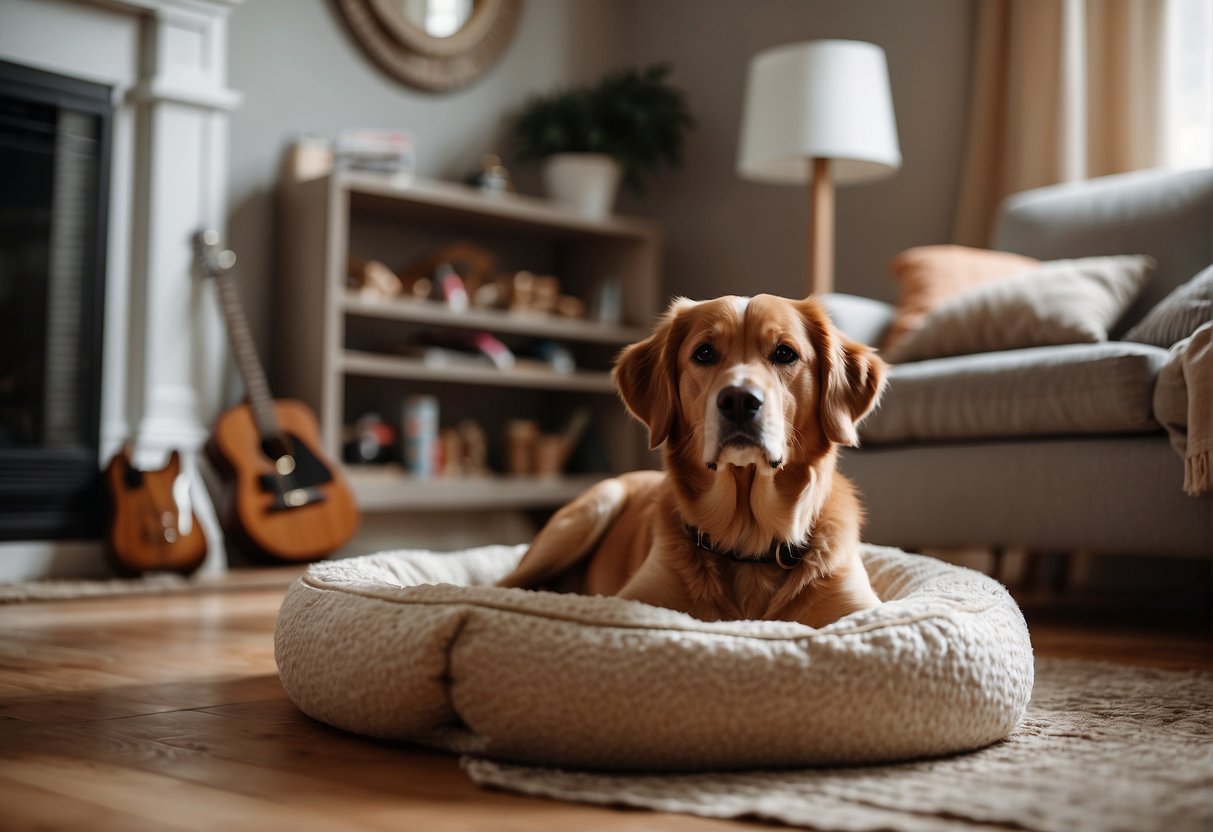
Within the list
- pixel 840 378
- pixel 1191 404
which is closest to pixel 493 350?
pixel 1191 404

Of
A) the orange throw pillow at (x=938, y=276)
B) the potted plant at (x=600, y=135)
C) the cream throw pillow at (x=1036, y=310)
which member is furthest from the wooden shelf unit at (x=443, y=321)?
the cream throw pillow at (x=1036, y=310)

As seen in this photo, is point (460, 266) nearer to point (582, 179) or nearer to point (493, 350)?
point (493, 350)

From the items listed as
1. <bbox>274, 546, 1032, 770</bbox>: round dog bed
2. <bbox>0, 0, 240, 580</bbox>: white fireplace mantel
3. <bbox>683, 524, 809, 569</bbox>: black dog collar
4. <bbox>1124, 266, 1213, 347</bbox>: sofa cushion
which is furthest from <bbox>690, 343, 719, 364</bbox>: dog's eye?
<bbox>0, 0, 240, 580</bbox>: white fireplace mantel

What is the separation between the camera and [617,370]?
1755 millimetres

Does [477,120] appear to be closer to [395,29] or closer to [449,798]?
[395,29]

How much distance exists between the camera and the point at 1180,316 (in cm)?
253

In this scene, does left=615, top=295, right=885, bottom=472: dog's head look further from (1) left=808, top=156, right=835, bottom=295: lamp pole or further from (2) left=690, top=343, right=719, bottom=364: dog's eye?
(1) left=808, top=156, right=835, bottom=295: lamp pole

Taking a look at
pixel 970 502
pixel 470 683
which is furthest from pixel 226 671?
pixel 970 502

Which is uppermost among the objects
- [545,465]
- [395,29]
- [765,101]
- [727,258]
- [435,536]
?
[395,29]

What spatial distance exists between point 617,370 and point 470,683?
643 mm

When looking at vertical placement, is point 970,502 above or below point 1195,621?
above

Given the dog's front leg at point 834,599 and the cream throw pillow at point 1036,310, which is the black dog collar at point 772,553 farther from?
the cream throw pillow at point 1036,310

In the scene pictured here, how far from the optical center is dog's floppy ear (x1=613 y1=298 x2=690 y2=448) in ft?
5.58

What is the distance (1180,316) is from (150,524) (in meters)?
2.74
